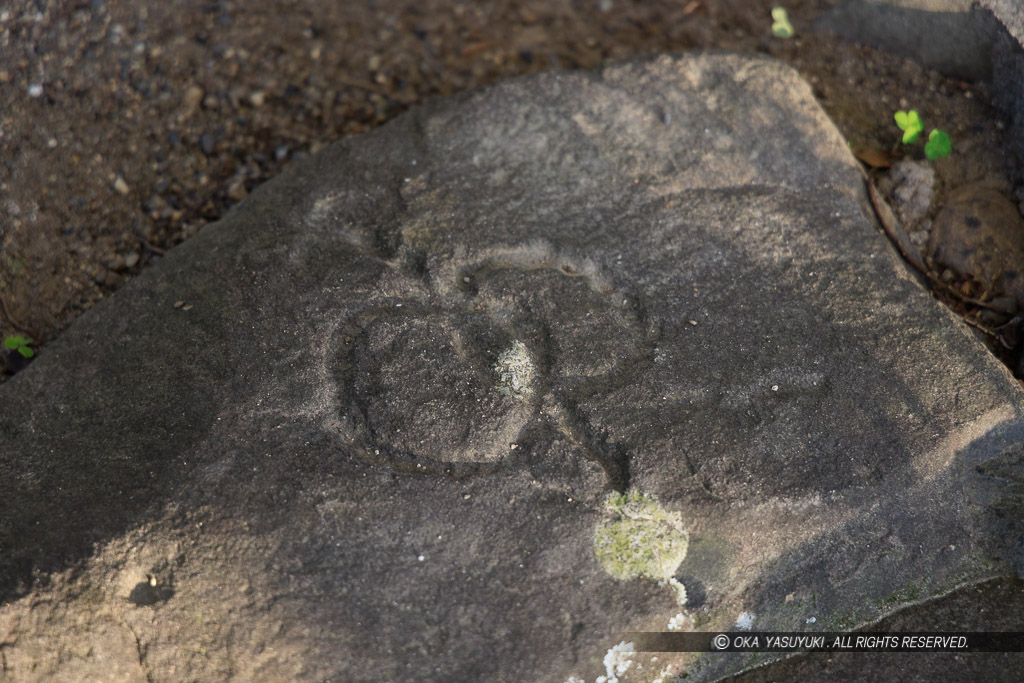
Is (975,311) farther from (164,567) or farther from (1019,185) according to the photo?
(164,567)

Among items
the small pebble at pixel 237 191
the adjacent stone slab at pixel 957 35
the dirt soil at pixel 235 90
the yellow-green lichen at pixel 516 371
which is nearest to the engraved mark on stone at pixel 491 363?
the yellow-green lichen at pixel 516 371

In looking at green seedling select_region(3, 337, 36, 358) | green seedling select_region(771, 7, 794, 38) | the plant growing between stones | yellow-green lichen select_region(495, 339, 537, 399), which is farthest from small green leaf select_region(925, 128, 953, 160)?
green seedling select_region(3, 337, 36, 358)

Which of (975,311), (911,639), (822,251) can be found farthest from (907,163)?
(911,639)

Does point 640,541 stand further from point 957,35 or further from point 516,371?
point 957,35

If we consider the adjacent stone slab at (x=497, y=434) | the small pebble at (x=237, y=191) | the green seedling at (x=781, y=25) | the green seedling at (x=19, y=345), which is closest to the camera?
the adjacent stone slab at (x=497, y=434)

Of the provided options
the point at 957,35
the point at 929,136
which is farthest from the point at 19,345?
the point at 957,35

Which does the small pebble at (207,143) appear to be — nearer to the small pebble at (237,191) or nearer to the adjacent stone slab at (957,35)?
the small pebble at (237,191)
